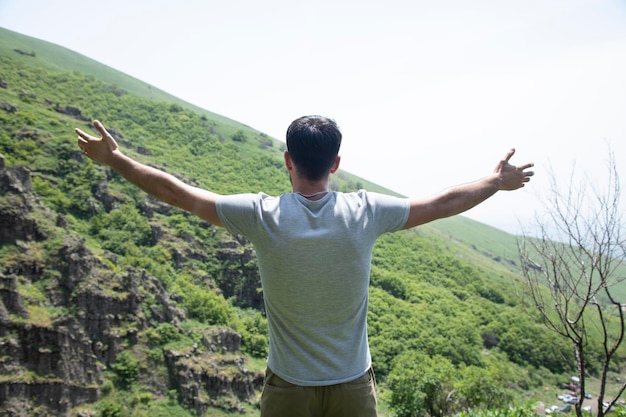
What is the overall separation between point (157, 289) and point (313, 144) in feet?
137

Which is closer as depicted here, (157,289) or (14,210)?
(14,210)

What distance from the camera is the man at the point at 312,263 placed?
1862 millimetres

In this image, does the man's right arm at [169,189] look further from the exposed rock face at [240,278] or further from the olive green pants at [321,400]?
the exposed rock face at [240,278]

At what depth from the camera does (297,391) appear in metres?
1.92

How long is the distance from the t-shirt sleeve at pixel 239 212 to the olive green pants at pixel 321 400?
2.45 feet

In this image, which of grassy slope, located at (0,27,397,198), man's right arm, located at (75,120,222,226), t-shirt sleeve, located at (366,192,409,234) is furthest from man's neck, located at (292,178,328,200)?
grassy slope, located at (0,27,397,198)

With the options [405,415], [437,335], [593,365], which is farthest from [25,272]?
[593,365]

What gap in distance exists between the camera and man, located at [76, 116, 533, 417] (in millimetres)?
1862

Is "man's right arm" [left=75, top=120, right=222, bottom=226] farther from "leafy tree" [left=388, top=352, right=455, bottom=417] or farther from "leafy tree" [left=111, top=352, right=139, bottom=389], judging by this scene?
"leafy tree" [left=388, top=352, right=455, bottom=417]

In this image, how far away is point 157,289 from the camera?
40.1 metres

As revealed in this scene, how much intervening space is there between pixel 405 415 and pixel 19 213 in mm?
34323

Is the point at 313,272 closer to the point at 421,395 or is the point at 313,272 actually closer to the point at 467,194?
the point at 467,194

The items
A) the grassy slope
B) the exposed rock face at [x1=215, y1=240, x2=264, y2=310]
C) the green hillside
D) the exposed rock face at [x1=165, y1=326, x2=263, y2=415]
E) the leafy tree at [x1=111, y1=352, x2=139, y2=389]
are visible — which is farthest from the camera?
the grassy slope

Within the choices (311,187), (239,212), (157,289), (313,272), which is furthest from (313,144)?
(157,289)
